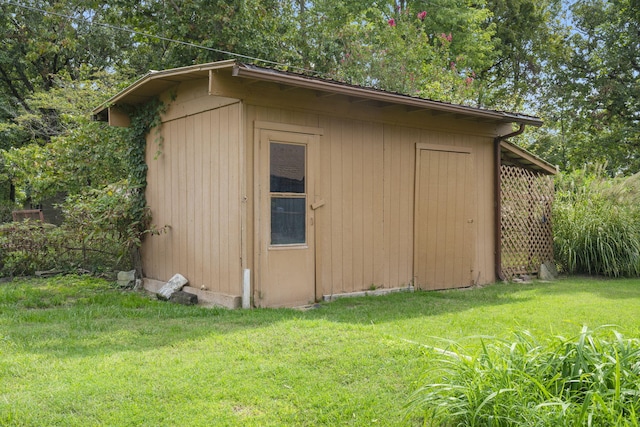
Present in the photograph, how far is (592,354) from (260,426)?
65.4 inches

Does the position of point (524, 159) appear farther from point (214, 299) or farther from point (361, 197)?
point (214, 299)

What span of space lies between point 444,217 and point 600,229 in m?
3.19

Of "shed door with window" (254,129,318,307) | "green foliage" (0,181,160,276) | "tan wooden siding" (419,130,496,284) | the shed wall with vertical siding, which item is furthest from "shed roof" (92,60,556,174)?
"green foliage" (0,181,160,276)

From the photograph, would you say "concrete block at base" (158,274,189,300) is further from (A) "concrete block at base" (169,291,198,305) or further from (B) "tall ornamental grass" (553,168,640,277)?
(B) "tall ornamental grass" (553,168,640,277)

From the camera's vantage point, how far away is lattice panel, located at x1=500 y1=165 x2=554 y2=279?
8203 millimetres

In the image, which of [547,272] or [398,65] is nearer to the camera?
[547,272]

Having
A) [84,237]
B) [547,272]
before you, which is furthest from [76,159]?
[547,272]

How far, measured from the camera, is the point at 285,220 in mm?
5754

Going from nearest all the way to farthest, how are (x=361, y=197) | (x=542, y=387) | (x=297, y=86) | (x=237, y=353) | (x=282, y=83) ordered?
1. (x=542, y=387)
2. (x=237, y=353)
3. (x=282, y=83)
4. (x=297, y=86)
5. (x=361, y=197)

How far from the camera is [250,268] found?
5.48 meters

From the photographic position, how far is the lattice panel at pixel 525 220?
8203 mm

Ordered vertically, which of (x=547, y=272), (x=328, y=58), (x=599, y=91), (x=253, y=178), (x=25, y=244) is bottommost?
(x=547, y=272)

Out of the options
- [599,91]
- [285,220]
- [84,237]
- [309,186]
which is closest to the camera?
[285,220]

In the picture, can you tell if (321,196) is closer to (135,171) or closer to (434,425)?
(135,171)
